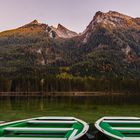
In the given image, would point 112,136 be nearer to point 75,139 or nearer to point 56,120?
point 75,139

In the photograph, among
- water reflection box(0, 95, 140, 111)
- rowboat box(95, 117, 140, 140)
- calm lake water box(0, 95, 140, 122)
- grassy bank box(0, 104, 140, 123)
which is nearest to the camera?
rowboat box(95, 117, 140, 140)

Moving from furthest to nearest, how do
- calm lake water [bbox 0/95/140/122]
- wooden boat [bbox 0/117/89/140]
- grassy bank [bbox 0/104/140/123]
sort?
calm lake water [bbox 0/95/140/122], grassy bank [bbox 0/104/140/123], wooden boat [bbox 0/117/89/140]

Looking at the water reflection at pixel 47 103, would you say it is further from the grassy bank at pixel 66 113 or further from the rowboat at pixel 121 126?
the rowboat at pixel 121 126

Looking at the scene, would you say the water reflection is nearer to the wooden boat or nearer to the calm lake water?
the calm lake water

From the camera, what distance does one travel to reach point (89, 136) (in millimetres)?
19953

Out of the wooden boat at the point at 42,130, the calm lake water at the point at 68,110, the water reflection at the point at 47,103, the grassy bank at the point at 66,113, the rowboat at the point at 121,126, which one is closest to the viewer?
the wooden boat at the point at 42,130

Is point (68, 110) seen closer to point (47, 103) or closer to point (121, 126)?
point (121, 126)

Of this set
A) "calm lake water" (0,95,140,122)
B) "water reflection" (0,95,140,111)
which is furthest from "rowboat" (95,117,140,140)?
"water reflection" (0,95,140,111)

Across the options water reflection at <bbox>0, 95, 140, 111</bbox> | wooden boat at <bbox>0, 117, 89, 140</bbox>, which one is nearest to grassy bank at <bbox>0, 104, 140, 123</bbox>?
water reflection at <bbox>0, 95, 140, 111</bbox>

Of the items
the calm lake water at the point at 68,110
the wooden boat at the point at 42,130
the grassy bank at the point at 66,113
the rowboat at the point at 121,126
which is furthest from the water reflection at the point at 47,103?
the rowboat at the point at 121,126

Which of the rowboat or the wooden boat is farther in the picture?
the rowboat

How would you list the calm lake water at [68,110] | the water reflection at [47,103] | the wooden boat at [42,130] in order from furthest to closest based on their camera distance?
the water reflection at [47,103]
the calm lake water at [68,110]
the wooden boat at [42,130]

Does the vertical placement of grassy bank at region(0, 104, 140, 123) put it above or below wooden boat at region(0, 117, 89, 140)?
below

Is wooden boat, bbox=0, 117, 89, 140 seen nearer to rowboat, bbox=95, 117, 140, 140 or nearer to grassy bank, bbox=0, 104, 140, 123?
rowboat, bbox=95, 117, 140, 140
